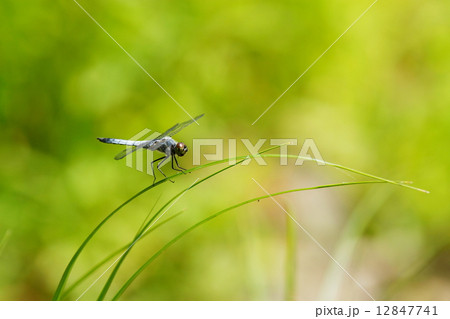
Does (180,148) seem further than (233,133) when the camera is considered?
No

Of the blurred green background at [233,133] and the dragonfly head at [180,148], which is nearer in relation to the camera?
the dragonfly head at [180,148]

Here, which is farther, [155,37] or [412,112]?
[412,112]

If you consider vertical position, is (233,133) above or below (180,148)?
above

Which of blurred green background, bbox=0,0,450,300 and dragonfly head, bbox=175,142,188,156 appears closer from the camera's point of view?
dragonfly head, bbox=175,142,188,156

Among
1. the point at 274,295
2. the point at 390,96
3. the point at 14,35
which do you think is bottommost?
the point at 274,295

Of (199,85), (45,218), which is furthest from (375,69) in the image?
(45,218)

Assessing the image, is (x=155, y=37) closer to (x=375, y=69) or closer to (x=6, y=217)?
(x=6, y=217)

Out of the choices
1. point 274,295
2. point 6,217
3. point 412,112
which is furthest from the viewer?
point 412,112

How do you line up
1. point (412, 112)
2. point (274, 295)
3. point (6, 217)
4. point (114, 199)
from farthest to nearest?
point (412, 112)
point (274, 295)
point (114, 199)
point (6, 217)
